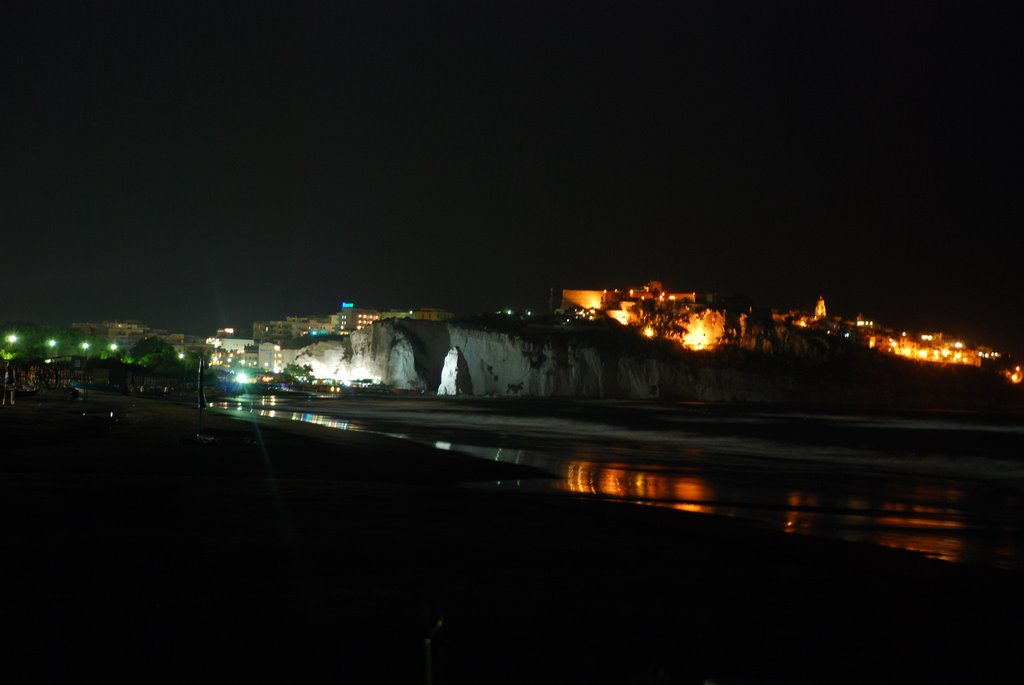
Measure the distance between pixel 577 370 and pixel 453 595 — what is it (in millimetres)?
83311

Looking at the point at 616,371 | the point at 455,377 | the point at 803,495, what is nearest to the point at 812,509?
the point at 803,495

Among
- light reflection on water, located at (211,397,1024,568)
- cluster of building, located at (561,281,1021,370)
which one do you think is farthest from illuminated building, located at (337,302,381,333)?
light reflection on water, located at (211,397,1024,568)

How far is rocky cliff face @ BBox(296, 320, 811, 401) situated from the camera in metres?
89.5

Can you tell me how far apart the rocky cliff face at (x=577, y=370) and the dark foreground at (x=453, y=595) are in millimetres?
76749

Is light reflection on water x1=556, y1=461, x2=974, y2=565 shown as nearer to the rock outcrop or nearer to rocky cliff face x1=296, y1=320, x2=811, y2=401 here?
rocky cliff face x1=296, y1=320, x2=811, y2=401

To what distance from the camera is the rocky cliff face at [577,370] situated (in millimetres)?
89500

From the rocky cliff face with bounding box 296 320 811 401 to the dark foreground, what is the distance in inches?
3022

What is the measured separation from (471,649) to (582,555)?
350 cm

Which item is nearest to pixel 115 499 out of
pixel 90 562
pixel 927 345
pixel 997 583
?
pixel 90 562

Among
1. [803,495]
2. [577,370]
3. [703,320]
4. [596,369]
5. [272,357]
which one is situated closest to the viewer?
[803,495]

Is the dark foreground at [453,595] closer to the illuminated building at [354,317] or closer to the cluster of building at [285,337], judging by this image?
the cluster of building at [285,337]

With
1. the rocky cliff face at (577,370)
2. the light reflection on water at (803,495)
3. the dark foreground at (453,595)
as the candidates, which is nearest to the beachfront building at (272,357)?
the rocky cliff face at (577,370)

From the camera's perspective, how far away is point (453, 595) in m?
6.70

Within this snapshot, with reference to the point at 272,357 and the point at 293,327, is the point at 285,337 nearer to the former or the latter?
the point at 293,327
